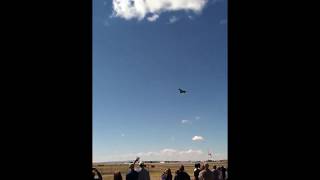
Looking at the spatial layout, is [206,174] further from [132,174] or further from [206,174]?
[132,174]

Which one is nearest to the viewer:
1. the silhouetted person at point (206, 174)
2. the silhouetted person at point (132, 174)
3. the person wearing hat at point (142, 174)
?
the silhouetted person at point (132, 174)

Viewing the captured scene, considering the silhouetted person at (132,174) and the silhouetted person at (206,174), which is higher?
the silhouetted person at (132,174)

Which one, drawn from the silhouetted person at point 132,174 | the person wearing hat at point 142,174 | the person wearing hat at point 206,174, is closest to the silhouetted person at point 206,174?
the person wearing hat at point 206,174

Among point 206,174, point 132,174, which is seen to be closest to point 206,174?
point 206,174

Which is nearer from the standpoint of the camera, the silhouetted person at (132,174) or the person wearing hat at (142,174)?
the silhouetted person at (132,174)

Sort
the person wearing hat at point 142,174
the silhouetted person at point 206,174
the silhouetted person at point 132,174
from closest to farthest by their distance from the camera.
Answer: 1. the silhouetted person at point 132,174
2. the person wearing hat at point 142,174
3. the silhouetted person at point 206,174

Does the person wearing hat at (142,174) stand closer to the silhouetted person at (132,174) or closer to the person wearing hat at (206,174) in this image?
the silhouetted person at (132,174)

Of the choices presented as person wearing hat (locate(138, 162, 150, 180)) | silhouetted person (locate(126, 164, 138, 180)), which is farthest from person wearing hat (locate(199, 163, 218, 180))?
silhouetted person (locate(126, 164, 138, 180))

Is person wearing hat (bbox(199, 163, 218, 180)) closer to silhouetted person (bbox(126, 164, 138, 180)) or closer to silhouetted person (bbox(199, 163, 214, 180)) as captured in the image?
silhouetted person (bbox(199, 163, 214, 180))
